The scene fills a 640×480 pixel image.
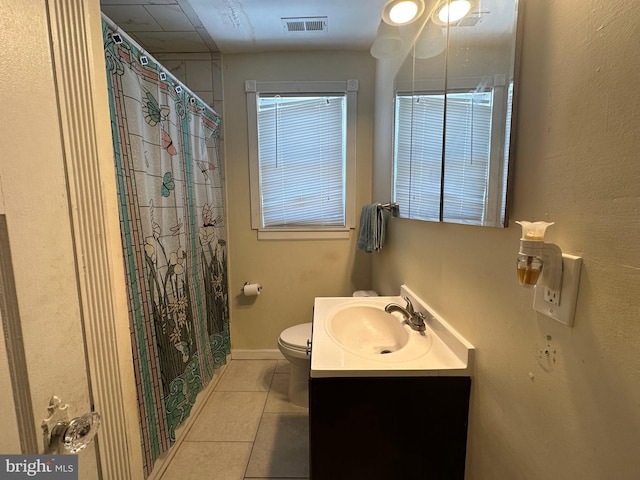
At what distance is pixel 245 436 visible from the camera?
1.61 metres

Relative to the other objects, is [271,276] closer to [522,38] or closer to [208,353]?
[208,353]

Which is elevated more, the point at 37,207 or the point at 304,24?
the point at 304,24

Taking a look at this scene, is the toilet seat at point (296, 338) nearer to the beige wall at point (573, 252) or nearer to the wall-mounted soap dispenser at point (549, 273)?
the beige wall at point (573, 252)

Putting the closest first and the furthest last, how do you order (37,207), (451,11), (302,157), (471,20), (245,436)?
(37,207) < (471,20) < (451,11) < (245,436) < (302,157)

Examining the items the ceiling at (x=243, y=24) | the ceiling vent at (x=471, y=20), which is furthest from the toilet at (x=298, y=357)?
the ceiling at (x=243, y=24)

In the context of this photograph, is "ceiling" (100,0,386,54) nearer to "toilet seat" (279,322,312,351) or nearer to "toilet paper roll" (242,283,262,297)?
"toilet paper roll" (242,283,262,297)

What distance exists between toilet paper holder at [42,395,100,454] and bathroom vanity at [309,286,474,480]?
0.56 m

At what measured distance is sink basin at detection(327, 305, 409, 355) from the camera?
1.28 metres

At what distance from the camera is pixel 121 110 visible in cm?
107

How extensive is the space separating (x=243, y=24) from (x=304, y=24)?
396mm

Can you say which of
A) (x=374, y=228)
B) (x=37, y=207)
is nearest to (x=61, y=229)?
(x=37, y=207)

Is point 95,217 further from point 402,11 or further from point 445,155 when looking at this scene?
point 402,11

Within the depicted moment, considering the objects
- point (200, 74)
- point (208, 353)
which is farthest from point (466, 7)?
point (208, 353)

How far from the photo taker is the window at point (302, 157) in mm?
2178
